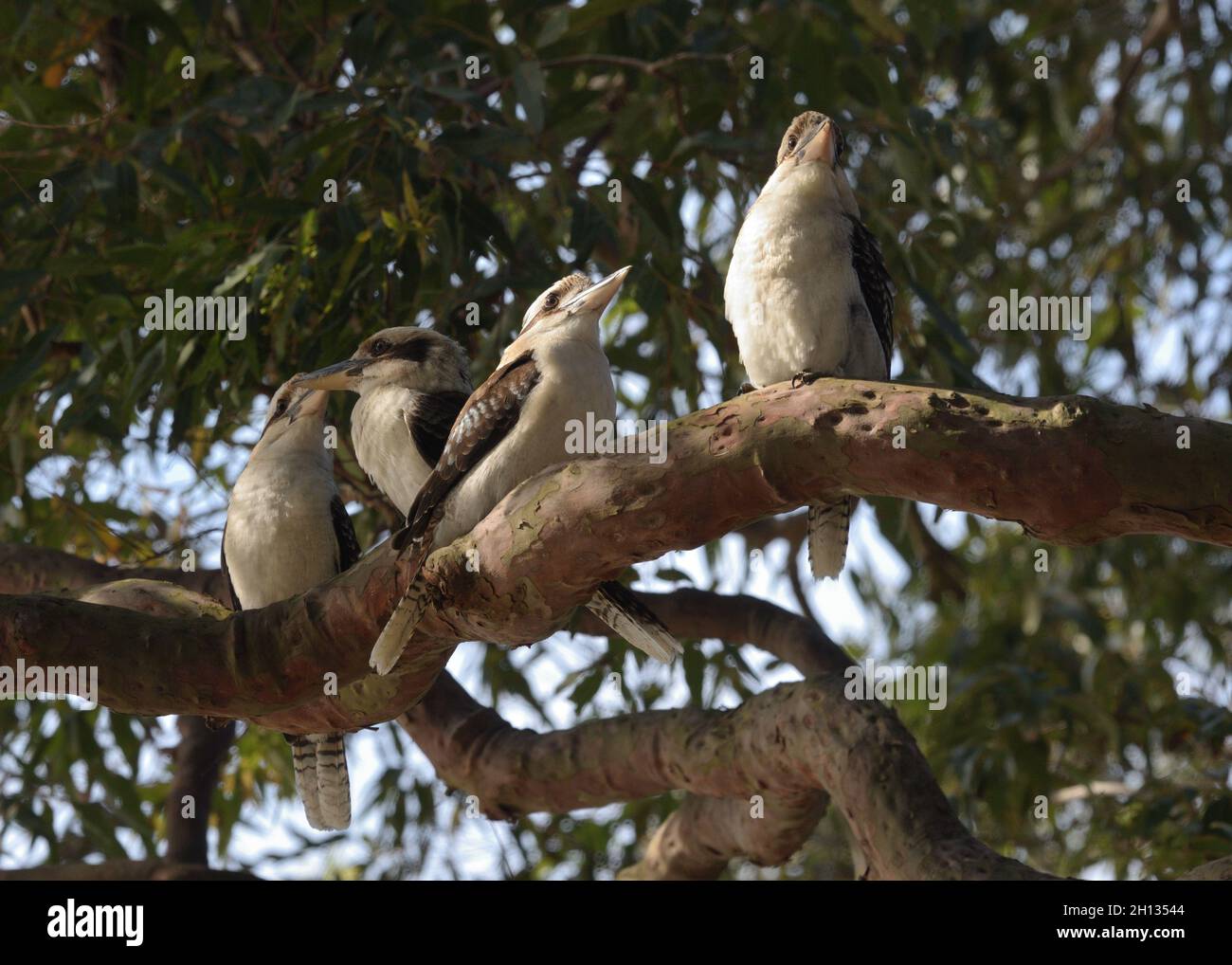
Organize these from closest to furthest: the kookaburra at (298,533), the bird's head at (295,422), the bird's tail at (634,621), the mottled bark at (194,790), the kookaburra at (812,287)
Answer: the bird's tail at (634,621), the kookaburra at (812,287), the kookaburra at (298,533), the bird's head at (295,422), the mottled bark at (194,790)

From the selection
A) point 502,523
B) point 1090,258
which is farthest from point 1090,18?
point 502,523

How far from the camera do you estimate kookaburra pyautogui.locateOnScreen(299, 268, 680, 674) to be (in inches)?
97.0

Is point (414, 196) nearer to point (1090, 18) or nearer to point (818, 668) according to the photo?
point (818, 668)

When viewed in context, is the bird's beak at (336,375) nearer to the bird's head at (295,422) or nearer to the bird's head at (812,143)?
the bird's head at (295,422)

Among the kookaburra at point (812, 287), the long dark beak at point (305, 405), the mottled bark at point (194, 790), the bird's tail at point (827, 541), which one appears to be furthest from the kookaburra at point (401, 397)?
the mottled bark at point (194, 790)

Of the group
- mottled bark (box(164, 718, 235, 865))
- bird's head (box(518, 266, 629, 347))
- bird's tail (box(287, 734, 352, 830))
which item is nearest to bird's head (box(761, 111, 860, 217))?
bird's head (box(518, 266, 629, 347))

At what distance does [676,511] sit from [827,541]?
911 mm

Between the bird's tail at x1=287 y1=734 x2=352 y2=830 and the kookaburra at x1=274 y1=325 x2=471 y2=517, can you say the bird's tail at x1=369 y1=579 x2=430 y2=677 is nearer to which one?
the kookaburra at x1=274 y1=325 x2=471 y2=517

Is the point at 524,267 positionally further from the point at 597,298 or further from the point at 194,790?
the point at 194,790

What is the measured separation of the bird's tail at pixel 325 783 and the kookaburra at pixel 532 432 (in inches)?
41.6

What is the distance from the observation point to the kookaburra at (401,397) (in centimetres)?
324

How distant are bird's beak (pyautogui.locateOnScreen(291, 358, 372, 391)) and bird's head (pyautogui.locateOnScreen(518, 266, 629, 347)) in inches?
21.2

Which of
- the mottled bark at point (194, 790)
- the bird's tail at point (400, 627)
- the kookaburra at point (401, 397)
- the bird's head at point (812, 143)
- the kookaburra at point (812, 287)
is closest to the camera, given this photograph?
the bird's tail at point (400, 627)
